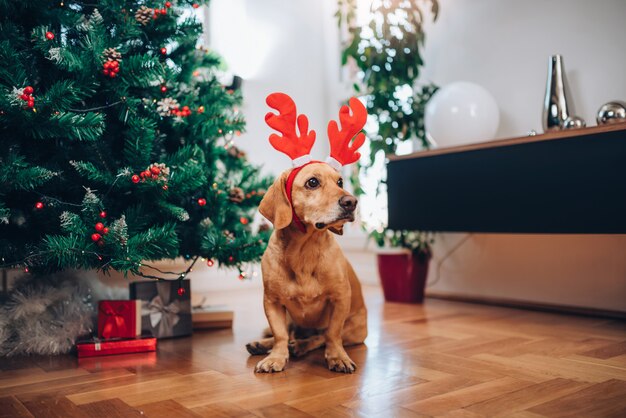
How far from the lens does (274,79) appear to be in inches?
175

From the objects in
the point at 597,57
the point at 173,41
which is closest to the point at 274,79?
the point at 173,41

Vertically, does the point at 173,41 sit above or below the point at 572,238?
above

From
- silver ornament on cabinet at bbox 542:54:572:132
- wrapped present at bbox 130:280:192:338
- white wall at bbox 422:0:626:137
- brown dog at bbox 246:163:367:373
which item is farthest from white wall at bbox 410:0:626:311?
wrapped present at bbox 130:280:192:338

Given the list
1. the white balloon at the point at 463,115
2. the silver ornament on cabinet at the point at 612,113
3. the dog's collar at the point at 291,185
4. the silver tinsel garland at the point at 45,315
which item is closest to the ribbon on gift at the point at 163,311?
the silver tinsel garland at the point at 45,315

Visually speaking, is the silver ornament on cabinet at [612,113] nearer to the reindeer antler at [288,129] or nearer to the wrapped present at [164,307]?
the reindeer antler at [288,129]

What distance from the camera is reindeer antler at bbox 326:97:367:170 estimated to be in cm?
180

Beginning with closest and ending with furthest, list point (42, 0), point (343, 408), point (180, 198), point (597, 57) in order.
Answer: point (343, 408) → point (42, 0) → point (180, 198) → point (597, 57)

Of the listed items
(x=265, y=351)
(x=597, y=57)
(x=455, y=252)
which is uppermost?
(x=597, y=57)

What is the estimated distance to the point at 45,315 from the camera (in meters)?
2.16

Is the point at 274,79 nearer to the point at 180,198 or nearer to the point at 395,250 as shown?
the point at 395,250

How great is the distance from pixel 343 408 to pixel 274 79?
3418 mm

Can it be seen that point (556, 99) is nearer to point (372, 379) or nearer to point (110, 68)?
point (372, 379)

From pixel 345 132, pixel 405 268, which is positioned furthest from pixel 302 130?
pixel 405 268

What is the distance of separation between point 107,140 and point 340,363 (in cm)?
123
